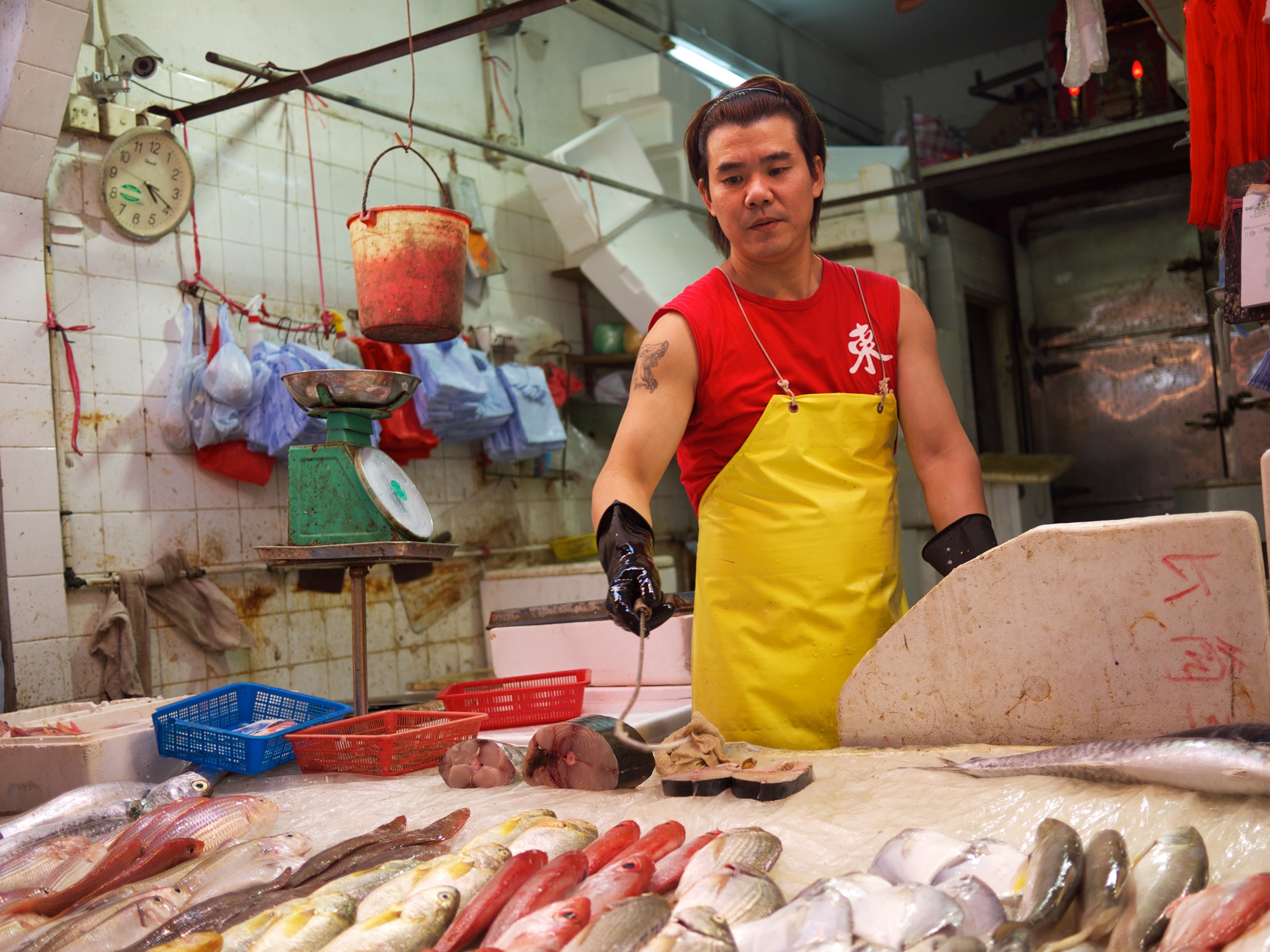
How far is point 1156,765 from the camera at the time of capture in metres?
1.80

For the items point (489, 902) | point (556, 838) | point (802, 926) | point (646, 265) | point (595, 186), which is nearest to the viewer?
point (802, 926)

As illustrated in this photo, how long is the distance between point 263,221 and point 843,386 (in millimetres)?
4809

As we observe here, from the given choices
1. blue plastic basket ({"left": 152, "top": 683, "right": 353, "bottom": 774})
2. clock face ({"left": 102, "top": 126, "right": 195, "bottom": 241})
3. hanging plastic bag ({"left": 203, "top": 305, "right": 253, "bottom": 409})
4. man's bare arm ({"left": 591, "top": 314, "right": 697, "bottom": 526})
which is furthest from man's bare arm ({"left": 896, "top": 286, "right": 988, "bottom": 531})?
clock face ({"left": 102, "top": 126, "right": 195, "bottom": 241})

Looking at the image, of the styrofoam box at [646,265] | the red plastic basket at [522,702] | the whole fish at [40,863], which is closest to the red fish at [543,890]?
the whole fish at [40,863]

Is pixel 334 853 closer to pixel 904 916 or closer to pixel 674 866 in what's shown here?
pixel 674 866

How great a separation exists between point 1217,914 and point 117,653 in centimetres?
509

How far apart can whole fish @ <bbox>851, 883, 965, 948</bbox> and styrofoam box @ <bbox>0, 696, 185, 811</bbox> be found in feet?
8.41

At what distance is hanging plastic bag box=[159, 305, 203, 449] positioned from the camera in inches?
222

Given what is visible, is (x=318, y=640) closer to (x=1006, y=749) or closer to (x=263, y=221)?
(x=263, y=221)

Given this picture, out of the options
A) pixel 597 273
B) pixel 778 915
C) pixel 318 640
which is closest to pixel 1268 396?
pixel 597 273

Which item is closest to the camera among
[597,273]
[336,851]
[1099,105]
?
[336,851]

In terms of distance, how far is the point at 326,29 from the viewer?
7039mm

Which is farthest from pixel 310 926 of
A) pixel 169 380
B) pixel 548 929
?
pixel 169 380

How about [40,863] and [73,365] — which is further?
[73,365]
